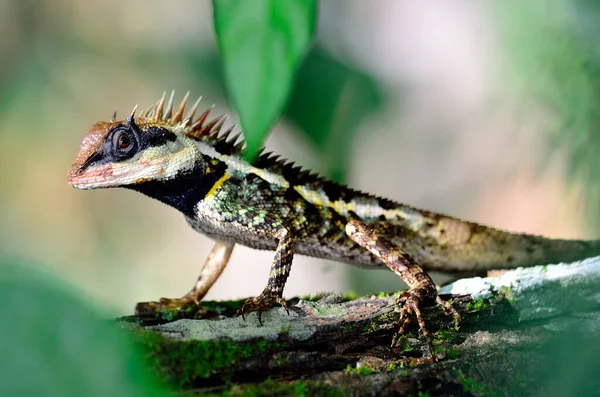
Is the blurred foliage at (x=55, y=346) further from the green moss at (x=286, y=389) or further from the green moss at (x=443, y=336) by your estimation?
the green moss at (x=443, y=336)

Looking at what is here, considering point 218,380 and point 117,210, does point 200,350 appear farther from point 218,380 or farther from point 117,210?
point 117,210

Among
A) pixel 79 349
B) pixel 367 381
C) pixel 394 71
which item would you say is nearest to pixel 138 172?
pixel 367 381

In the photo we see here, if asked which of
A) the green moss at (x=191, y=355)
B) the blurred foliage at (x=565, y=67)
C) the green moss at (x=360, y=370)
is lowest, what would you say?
the green moss at (x=191, y=355)

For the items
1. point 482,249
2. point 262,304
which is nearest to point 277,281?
point 262,304

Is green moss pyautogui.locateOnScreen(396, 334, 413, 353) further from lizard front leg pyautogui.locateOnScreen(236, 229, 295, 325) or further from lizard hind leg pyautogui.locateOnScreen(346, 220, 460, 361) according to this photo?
lizard front leg pyautogui.locateOnScreen(236, 229, 295, 325)

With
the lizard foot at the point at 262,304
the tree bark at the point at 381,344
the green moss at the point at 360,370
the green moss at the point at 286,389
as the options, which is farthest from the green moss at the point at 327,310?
the green moss at the point at 286,389

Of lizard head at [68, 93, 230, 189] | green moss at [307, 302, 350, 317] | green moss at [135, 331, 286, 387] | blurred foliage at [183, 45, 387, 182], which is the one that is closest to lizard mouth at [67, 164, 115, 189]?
lizard head at [68, 93, 230, 189]
